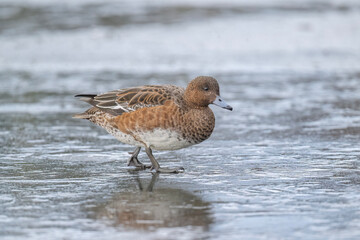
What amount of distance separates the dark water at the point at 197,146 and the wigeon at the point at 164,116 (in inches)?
12.8

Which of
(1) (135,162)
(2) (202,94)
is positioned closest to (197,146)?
(1) (135,162)

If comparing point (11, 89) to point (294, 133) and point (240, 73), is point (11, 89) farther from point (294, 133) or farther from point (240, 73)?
point (294, 133)

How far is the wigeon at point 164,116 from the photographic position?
7.07 m

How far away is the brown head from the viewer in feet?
23.7

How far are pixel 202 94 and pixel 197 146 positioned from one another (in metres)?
1.31

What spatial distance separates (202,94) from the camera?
7223 mm

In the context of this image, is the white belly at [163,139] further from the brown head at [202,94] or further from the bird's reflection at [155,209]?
the bird's reflection at [155,209]

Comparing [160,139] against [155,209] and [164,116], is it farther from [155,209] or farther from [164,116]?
[155,209]

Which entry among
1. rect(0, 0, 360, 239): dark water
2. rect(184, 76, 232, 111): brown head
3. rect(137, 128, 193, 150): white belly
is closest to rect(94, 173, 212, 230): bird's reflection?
rect(0, 0, 360, 239): dark water

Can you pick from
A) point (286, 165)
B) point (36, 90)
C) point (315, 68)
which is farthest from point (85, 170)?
point (315, 68)

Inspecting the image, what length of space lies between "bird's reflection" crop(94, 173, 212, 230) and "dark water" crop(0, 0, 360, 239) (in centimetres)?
1

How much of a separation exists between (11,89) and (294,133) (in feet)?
17.6

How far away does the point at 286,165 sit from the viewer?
7.21 meters

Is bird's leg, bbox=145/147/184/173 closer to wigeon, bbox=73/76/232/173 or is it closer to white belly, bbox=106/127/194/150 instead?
wigeon, bbox=73/76/232/173
